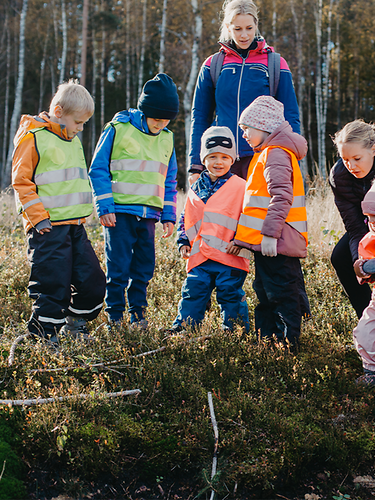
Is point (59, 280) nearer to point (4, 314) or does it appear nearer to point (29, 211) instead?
point (29, 211)

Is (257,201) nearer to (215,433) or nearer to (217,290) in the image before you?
(217,290)

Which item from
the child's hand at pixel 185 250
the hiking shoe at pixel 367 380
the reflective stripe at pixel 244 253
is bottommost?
the hiking shoe at pixel 367 380

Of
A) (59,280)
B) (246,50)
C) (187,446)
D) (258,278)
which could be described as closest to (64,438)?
(187,446)

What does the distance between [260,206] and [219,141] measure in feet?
A: 2.30

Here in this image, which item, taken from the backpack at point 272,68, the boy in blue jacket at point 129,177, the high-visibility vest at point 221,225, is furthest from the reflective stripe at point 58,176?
the backpack at point 272,68

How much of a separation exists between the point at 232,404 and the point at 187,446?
46 cm

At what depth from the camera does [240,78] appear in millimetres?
3803

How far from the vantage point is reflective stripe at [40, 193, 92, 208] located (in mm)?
3370

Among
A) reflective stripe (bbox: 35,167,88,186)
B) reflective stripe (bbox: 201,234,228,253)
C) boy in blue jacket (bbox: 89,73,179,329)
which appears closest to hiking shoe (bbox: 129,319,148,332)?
boy in blue jacket (bbox: 89,73,179,329)

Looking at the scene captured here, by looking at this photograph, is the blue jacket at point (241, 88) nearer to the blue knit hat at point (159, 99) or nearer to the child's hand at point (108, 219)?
the blue knit hat at point (159, 99)

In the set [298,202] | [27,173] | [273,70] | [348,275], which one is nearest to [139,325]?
[27,173]

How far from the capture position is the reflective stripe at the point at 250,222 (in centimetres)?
335

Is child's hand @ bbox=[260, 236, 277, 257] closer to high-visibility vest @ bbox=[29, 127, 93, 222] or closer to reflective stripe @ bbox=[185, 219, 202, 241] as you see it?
reflective stripe @ bbox=[185, 219, 202, 241]

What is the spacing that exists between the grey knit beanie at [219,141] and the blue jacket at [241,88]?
259 mm
